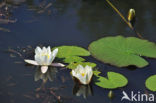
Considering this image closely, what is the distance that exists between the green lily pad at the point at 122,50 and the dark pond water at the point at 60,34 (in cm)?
5

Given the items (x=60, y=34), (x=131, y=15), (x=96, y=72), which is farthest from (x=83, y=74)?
(x=131, y=15)

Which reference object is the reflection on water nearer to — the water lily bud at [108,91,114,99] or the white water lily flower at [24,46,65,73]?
the white water lily flower at [24,46,65,73]

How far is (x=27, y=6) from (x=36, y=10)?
0.37 ft

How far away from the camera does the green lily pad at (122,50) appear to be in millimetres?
2555

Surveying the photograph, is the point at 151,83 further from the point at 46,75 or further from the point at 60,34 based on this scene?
the point at 60,34

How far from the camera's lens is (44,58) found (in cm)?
244

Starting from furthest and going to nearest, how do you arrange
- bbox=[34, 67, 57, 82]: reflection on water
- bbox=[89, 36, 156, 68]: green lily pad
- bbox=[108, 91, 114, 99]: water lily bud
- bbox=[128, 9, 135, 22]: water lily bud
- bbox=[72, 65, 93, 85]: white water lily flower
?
bbox=[128, 9, 135, 22]: water lily bud < bbox=[89, 36, 156, 68]: green lily pad < bbox=[34, 67, 57, 82]: reflection on water < bbox=[72, 65, 93, 85]: white water lily flower < bbox=[108, 91, 114, 99]: water lily bud

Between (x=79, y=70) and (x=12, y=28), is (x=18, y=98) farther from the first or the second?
(x=12, y=28)

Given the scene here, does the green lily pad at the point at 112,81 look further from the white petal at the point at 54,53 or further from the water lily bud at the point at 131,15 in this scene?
the water lily bud at the point at 131,15

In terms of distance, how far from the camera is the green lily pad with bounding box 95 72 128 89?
232 cm

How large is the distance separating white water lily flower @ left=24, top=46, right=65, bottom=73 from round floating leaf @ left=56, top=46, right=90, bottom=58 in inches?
4.6

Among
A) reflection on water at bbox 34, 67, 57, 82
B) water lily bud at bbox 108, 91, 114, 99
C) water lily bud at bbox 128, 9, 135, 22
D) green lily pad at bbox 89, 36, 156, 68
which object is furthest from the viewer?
water lily bud at bbox 128, 9, 135, 22

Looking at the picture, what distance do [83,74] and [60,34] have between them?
72 centimetres

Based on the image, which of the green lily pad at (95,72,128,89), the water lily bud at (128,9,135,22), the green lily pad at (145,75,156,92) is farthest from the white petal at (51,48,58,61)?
the water lily bud at (128,9,135,22)
